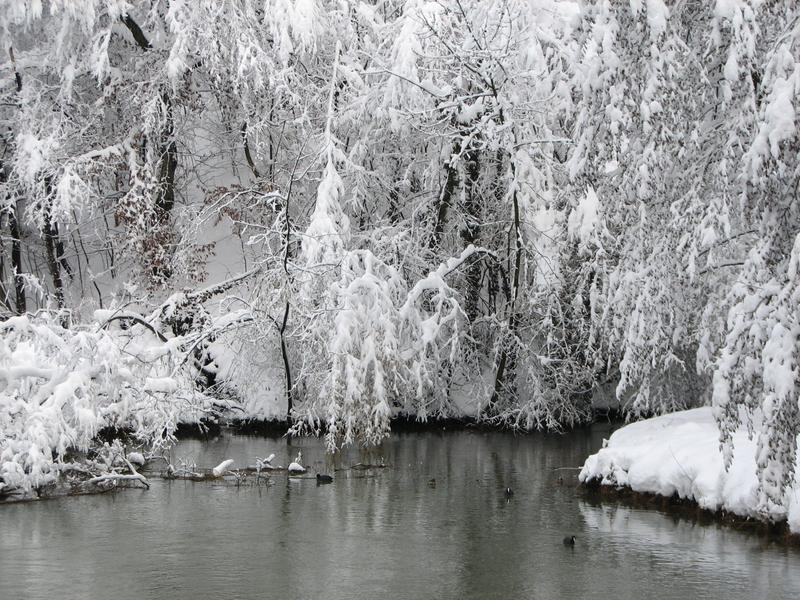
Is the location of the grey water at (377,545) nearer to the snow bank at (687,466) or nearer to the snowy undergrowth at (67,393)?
the snow bank at (687,466)

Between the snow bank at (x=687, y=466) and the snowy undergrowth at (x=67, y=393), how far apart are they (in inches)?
228

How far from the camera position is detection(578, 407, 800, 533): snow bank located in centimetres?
1111

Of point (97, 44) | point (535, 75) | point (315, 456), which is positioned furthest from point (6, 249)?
point (535, 75)

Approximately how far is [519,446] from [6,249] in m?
11.6

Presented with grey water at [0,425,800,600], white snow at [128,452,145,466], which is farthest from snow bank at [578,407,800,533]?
white snow at [128,452,145,466]

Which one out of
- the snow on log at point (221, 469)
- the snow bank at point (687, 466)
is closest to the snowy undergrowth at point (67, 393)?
the snow on log at point (221, 469)

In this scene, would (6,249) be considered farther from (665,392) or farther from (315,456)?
(665,392)

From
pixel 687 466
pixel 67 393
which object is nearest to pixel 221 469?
pixel 67 393

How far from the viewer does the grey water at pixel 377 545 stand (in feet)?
29.9

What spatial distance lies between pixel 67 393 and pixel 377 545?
4.67 meters

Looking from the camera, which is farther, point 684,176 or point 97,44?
point 97,44

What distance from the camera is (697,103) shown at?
10125mm

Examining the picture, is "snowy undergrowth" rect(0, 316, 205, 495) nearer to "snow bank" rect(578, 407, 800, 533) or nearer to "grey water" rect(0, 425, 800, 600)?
"grey water" rect(0, 425, 800, 600)

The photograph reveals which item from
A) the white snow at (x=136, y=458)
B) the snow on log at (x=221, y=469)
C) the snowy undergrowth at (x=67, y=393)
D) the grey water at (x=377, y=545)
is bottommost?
the grey water at (x=377, y=545)
